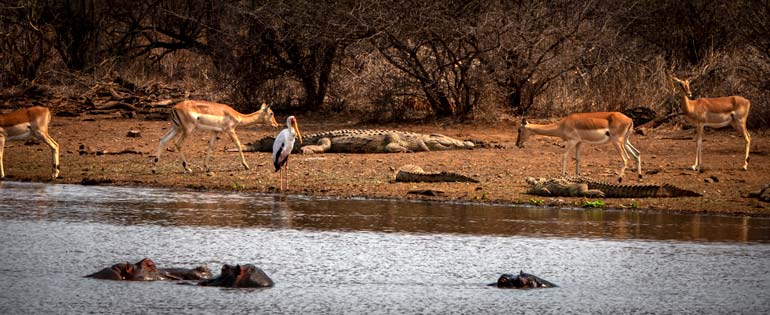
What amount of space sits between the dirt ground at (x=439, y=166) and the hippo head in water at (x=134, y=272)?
5.57m

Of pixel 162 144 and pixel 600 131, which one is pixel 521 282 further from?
pixel 162 144

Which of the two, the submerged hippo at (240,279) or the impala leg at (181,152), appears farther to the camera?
the impala leg at (181,152)

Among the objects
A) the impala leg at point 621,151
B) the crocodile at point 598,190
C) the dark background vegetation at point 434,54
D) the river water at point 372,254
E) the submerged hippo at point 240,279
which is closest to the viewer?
the river water at point 372,254

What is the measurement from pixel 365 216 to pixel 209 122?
5.22m

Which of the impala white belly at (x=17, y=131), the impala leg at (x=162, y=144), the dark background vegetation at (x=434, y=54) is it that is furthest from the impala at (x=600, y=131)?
the impala white belly at (x=17, y=131)

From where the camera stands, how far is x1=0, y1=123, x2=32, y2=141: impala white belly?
15.9m

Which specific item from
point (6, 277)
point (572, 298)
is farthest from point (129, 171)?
point (572, 298)

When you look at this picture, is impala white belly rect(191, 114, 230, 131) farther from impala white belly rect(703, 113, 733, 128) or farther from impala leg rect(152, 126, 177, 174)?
impala white belly rect(703, 113, 733, 128)

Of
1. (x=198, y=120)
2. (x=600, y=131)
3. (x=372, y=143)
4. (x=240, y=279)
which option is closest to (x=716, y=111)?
(x=600, y=131)

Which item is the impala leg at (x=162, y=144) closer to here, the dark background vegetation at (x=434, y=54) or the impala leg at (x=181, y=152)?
the impala leg at (x=181, y=152)

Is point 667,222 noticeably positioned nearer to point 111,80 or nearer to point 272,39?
point 272,39

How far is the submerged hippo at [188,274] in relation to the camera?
27.9 feet

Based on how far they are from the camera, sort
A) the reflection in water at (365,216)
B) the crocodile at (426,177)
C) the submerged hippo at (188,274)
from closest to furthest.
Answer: the submerged hippo at (188,274), the reflection in water at (365,216), the crocodile at (426,177)

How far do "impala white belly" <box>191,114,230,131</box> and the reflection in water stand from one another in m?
2.63
